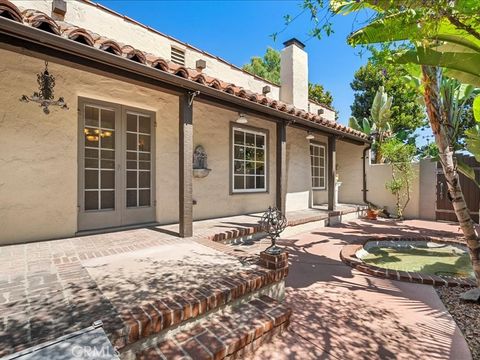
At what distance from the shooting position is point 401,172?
1156 cm

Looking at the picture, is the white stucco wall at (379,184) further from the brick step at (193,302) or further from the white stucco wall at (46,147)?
the white stucco wall at (46,147)

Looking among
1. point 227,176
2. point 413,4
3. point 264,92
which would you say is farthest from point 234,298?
point 264,92

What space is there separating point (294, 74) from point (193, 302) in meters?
10.0

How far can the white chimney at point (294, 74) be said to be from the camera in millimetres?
10531

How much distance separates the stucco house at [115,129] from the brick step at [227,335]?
2565 millimetres

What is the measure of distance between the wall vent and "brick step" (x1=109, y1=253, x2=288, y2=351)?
6660 mm

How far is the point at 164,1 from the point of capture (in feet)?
25.8

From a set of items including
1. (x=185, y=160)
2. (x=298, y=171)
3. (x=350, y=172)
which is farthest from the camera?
(x=350, y=172)

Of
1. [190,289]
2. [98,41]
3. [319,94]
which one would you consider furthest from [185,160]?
[319,94]

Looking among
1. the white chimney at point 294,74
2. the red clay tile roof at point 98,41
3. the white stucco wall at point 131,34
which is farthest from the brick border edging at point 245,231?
the white stucco wall at point 131,34

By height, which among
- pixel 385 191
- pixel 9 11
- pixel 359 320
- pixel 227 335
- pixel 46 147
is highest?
pixel 9 11

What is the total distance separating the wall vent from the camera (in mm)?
7660

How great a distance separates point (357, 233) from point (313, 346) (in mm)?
6317

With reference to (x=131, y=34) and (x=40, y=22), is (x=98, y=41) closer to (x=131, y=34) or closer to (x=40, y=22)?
(x=40, y=22)
